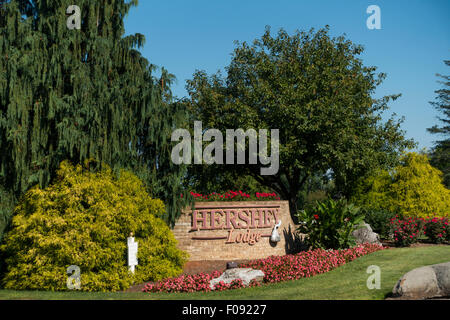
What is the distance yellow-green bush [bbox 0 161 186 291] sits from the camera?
10398mm

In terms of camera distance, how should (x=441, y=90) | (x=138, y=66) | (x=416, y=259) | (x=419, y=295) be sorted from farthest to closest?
1. (x=441, y=90)
2. (x=138, y=66)
3. (x=416, y=259)
4. (x=419, y=295)

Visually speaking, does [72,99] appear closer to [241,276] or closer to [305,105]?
[241,276]

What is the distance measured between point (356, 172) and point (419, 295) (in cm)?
1477

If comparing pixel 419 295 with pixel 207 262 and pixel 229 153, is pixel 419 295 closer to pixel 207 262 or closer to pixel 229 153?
pixel 207 262

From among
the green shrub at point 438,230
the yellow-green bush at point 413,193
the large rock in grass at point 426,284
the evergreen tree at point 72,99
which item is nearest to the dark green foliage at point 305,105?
the yellow-green bush at point 413,193

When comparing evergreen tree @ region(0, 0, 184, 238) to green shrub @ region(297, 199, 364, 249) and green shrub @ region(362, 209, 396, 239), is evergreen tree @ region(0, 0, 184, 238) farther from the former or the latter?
green shrub @ region(362, 209, 396, 239)

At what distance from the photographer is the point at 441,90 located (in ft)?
148

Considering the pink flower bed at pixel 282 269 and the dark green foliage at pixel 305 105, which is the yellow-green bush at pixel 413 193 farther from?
the pink flower bed at pixel 282 269

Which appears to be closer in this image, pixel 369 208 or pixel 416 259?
pixel 416 259

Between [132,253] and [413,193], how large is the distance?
1650 cm

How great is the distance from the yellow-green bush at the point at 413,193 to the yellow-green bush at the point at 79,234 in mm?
14962

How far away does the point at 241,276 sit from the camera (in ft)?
35.8
